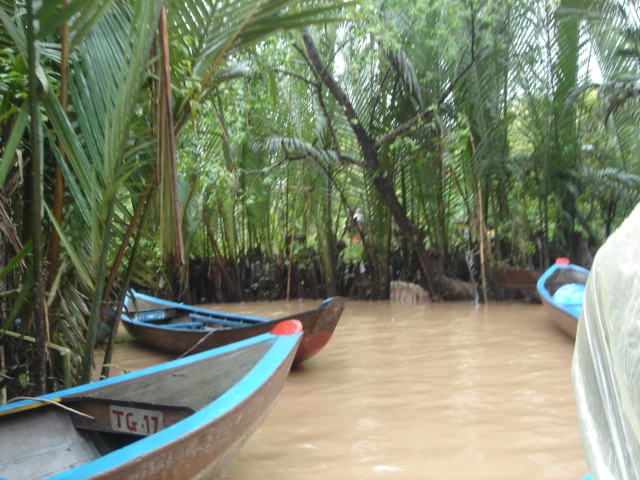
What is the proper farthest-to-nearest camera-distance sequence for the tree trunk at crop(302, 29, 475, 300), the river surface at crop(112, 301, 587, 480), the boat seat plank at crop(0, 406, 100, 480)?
the tree trunk at crop(302, 29, 475, 300) < the river surface at crop(112, 301, 587, 480) < the boat seat plank at crop(0, 406, 100, 480)

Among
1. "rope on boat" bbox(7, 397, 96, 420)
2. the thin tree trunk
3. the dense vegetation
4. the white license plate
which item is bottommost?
the white license plate

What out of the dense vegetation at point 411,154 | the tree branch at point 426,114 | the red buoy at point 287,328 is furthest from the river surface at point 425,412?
the tree branch at point 426,114

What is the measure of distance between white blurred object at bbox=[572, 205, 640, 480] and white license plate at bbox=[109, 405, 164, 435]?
1.78m

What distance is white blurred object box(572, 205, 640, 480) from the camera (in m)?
1.51

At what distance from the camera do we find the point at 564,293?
6438 mm

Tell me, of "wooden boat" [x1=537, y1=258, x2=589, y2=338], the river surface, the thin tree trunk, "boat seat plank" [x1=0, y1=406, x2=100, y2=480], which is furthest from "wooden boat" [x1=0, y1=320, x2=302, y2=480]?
"wooden boat" [x1=537, y1=258, x2=589, y2=338]

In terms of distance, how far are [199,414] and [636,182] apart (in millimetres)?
7427

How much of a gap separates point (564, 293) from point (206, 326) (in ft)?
12.4

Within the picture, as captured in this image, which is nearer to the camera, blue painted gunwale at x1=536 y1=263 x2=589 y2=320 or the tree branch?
blue painted gunwale at x1=536 y1=263 x2=589 y2=320

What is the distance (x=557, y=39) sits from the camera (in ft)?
27.6

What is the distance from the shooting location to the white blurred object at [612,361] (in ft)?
4.96

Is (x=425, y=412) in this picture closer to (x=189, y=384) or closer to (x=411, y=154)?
(x=189, y=384)

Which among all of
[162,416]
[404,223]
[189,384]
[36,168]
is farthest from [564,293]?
[36,168]

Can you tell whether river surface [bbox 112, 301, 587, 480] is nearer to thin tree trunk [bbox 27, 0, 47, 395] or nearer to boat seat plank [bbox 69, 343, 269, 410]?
boat seat plank [bbox 69, 343, 269, 410]
